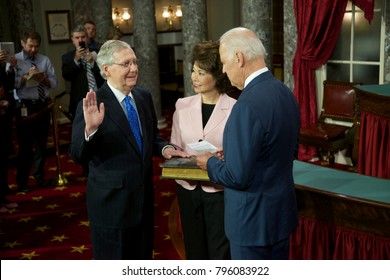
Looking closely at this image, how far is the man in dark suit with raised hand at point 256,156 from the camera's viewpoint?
2139 millimetres

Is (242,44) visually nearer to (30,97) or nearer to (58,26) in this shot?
(30,97)

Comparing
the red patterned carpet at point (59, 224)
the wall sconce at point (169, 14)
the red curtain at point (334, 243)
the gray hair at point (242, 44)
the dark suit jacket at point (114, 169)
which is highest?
the wall sconce at point (169, 14)

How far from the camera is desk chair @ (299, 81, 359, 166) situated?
6.10 metres

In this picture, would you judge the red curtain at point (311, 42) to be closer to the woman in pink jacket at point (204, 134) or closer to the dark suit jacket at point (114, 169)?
the woman in pink jacket at point (204, 134)

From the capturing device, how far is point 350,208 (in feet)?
9.92

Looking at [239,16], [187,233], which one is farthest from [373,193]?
[239,16]

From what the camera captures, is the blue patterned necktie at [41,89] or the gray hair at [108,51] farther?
the blue patterned necktie at [41,89]

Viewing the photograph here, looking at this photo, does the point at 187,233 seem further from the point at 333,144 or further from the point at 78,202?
the point at 333,144

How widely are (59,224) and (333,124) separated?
3417 millimetres

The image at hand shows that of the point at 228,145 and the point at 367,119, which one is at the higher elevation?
the point at 228,145

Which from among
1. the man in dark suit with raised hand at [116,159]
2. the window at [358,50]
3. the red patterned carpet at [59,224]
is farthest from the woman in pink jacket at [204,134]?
the window at [358,50]

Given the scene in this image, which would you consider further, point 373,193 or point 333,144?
point 333,144

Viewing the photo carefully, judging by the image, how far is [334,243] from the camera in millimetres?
3191

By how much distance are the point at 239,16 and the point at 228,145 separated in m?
9.67
